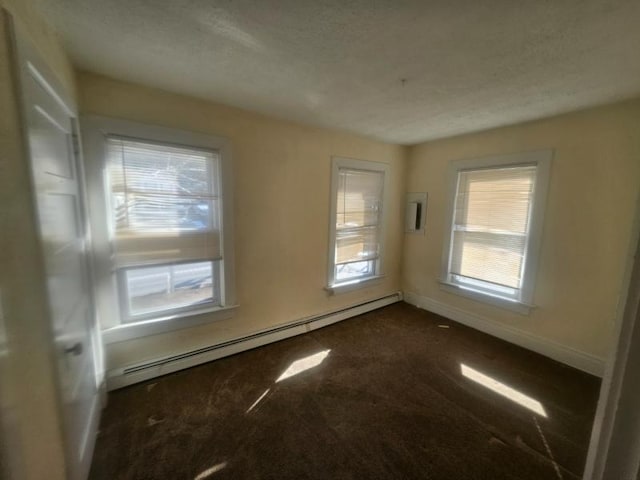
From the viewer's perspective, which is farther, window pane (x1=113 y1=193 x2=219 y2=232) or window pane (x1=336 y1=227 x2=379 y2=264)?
window pane (x1=336 y1=227 x2=379 y2=264)

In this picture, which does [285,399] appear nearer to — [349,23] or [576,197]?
[349,23]

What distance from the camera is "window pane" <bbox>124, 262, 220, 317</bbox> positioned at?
205cm

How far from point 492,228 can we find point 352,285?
5.63ft

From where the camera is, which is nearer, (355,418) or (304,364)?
(355,418)

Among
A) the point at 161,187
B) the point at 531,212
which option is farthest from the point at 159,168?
the point at 531,212

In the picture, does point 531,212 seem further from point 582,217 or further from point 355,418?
point 355,418

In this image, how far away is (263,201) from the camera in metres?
2.51

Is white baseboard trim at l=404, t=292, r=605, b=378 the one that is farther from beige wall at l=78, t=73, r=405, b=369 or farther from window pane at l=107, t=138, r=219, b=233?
window pane at l=107, t=138, r=219, b=233

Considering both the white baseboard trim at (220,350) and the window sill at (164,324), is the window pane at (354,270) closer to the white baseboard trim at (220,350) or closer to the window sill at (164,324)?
the white baseboard trim at (220,350)

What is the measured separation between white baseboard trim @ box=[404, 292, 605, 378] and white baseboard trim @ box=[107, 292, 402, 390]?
96 cm

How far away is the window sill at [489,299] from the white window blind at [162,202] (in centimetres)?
275

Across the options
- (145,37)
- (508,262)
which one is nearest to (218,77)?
(145,37)

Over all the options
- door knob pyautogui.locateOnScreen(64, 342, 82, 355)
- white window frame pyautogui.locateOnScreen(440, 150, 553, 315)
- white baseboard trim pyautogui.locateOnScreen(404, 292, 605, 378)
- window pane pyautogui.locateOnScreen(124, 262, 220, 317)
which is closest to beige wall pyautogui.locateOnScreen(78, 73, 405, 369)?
window pane pyautogui.locateOnScreen(124, 262, 220, 317)

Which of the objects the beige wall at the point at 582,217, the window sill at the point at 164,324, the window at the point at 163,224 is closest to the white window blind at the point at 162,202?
the window at the point at 163,224
